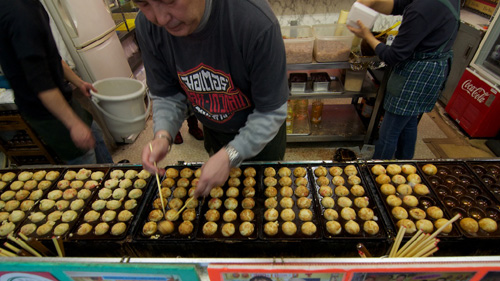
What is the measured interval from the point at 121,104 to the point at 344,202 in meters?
2.55

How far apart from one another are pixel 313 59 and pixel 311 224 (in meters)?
2.01

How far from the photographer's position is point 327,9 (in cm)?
340

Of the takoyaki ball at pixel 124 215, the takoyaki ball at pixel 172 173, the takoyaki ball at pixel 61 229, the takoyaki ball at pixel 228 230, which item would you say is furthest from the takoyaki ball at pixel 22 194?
the takoyaki ball at pixel 228 230

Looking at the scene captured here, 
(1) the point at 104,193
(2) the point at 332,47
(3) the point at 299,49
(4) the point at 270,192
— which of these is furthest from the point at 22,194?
(2) the point at 332,47

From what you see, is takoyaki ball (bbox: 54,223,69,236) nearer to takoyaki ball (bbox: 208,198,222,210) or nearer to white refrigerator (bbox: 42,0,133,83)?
takoyaki ball (bbox: 208,198,222,210)

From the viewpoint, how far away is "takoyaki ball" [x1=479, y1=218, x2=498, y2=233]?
111 centimetres

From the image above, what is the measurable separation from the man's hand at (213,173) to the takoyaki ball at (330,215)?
562mm

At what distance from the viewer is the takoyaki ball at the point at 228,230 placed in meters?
1.18

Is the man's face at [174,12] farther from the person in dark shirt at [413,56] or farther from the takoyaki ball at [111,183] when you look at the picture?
the person in dark shirt at [413,56]

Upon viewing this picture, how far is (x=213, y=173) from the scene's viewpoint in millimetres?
1018

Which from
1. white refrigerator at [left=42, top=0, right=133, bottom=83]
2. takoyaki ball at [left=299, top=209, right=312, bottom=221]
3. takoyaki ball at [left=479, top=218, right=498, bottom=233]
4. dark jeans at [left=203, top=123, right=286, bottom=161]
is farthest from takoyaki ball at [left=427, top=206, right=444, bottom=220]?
white refrigerator at [left=42, top=0, right=133, bottom=83]

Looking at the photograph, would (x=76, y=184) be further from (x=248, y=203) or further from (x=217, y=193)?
(x=248, y=203)

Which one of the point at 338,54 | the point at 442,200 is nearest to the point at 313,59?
the point at 338,54

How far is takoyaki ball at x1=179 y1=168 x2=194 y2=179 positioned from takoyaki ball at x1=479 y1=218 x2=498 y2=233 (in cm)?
145
